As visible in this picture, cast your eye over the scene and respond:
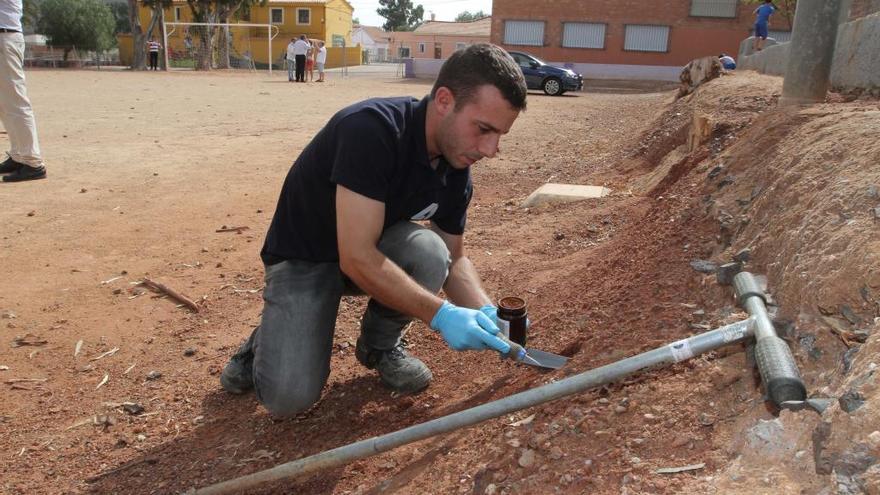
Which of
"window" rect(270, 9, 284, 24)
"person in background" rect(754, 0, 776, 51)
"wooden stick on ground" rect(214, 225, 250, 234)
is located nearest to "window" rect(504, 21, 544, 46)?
"person in background" rect(754, 0, 776, 51)

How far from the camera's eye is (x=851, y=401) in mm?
1438

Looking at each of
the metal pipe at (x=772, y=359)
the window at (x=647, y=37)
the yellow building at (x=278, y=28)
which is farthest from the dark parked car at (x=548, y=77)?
the yellow building at (x=278, y=28)

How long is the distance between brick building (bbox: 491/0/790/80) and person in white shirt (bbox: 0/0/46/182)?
2841 centimetres

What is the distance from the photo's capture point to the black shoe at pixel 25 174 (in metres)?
5.76

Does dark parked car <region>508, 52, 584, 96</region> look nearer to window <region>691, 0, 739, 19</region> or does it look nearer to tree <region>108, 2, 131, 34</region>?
window <region>691, 0, 739, 19</region>

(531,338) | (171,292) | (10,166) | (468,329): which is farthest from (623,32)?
(468,329)

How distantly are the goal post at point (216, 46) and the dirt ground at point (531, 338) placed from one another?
27971 millimetres

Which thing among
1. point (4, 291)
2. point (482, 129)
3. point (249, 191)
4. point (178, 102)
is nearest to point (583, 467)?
point (482, 129)

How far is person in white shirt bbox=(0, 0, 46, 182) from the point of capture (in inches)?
216

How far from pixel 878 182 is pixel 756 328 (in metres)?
0.67

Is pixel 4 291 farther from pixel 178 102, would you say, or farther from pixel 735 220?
pixel 178 102

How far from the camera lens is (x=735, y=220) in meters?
2.72

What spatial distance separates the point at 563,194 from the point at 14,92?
463cm

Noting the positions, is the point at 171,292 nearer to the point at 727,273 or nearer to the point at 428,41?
the point at 727,273
